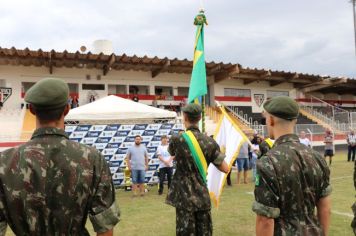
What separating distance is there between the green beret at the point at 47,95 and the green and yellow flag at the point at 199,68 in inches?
212

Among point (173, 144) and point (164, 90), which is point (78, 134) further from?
point (164, 90)

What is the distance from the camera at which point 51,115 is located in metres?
1.98

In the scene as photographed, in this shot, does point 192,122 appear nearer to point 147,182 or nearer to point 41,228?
point 41,228

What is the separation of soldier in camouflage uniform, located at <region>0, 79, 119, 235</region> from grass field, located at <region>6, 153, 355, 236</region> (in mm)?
4649

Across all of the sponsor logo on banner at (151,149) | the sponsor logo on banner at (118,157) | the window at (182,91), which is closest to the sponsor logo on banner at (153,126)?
the sponsor logo on banner at (151,149)

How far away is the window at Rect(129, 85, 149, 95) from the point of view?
24984mm

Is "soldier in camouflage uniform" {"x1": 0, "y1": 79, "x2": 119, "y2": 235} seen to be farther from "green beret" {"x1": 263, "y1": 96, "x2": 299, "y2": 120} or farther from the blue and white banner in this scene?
the blue and white banner

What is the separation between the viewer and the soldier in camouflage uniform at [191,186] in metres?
4.03

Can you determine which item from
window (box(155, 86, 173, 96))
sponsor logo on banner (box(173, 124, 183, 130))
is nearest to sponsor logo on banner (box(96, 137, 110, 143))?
sponsor logo on banner (box(173, 124, 183, 130))

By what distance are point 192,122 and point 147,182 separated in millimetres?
8464

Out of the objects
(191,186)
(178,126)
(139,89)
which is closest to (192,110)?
(191,186)

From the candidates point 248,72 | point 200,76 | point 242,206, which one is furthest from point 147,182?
point 248,72

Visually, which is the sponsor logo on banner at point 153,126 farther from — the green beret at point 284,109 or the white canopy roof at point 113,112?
the green beret at point 284,109

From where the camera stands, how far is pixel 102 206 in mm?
1951
